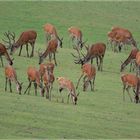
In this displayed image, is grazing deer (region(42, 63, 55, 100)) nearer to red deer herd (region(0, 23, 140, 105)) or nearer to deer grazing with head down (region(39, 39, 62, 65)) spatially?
red deer herd (region(0, 23, 140, 105))

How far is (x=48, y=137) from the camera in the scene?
15.3m

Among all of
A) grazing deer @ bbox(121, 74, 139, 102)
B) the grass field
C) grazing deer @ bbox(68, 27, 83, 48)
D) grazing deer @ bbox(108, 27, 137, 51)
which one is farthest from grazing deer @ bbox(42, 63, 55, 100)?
grazing deer @ bbox(108, 27, 137, 51)

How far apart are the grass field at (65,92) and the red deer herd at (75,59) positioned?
30 centimetres

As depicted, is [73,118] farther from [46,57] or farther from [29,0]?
[29,0]

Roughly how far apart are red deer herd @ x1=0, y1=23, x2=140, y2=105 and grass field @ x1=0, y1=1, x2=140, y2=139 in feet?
0.97

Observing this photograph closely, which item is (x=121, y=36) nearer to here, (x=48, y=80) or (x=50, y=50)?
(x=50, y=50)

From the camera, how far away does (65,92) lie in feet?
68.3

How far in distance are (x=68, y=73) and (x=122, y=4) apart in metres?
12.6

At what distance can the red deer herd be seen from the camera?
794 inches

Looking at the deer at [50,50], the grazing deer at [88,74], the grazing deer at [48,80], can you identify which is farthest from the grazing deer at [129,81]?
the deer at [50,50]

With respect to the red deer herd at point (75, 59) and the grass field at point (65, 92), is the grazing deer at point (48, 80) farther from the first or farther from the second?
the grass field at point (65, 92)

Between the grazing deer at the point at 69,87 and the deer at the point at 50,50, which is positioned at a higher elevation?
the deer at the point at 50,50

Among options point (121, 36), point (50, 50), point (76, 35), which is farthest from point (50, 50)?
point (121, 36)

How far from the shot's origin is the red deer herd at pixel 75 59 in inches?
794
